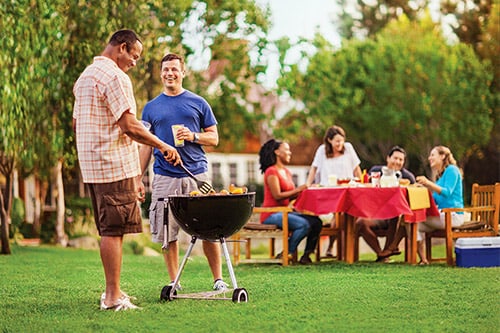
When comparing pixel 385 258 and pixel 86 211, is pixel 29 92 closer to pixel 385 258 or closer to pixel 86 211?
pixel 385 258

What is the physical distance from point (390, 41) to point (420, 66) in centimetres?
173

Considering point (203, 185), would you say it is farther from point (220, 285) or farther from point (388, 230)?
point (388, 230)

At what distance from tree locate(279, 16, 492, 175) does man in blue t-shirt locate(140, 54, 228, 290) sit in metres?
21.8

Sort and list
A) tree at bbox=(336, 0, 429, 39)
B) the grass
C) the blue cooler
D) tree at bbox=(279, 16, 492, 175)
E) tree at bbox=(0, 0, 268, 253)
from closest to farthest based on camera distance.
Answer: the grass
the blue cooler
tree at bbox=(0, 0, 268, 253)
tree at bbox=(279, 16, 492, 175)
tree at bbox=(336, 0, 429, 39)

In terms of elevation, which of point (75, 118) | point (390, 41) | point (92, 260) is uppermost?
point (390, 41)

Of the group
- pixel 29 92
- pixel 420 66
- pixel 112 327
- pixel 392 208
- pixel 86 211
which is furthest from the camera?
pixel 420 66

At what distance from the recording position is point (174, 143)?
7562mm

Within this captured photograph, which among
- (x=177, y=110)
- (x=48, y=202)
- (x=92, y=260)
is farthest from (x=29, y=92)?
(x=48, y=202)

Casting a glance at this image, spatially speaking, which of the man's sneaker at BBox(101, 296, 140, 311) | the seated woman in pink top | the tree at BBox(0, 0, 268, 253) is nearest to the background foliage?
the tree at BBox(0, 0, 268, 253)

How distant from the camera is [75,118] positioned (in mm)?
6672

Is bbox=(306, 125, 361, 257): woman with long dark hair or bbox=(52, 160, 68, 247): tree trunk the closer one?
bbox=(306, 125, 361, 257): woman with long dark hair

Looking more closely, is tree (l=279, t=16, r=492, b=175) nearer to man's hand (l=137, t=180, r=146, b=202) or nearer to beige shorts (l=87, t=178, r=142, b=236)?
man's hand (l=137, t=180, r=146, b=202)

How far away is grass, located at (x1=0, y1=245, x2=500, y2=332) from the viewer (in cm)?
598

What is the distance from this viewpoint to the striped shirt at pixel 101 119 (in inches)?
257
